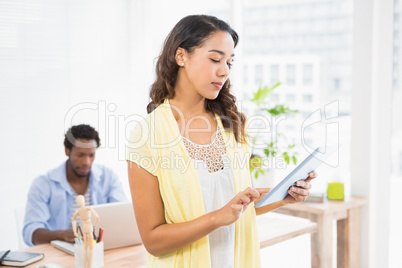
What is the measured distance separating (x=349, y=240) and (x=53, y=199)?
6.03 feet

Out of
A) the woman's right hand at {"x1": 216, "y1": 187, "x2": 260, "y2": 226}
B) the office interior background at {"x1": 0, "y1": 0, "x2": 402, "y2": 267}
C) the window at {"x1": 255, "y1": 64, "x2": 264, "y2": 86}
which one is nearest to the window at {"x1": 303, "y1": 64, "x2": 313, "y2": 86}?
the office interior background at {"x1": 0, "y1": 0, "x2": 402, "y2": 267}

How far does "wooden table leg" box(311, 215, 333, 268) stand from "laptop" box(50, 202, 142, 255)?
1.05 m

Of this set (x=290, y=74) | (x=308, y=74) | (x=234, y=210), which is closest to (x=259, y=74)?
(x=290, y=74)

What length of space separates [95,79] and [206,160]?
2.80 metres

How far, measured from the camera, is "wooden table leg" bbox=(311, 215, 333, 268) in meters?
2.53

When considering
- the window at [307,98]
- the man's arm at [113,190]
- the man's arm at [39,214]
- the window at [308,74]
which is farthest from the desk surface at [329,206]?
the man's arm at [39,214]

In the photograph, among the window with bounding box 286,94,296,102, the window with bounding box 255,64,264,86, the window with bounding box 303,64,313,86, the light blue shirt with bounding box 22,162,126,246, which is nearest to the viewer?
the light blue shirt with bounding box 22,162,126,246

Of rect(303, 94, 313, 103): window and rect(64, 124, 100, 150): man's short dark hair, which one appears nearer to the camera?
rect(64, 124, 100, 150): man's short dark hair

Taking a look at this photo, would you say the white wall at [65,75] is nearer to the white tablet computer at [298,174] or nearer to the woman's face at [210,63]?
the woman's face at [210,63]

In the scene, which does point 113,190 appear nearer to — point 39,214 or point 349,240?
point 39,214

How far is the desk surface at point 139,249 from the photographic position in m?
1.95

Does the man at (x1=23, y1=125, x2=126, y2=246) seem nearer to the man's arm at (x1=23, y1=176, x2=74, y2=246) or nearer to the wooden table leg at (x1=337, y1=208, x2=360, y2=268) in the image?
the man's arm at (x1=23, y1=176, x2=74, y2=246)

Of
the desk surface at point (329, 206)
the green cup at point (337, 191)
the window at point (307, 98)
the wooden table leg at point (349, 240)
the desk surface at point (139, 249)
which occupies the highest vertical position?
the window at point (307, 98)

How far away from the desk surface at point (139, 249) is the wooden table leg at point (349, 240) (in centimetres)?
40
